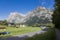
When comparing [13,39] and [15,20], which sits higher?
[15,20]

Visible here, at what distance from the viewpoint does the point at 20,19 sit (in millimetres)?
27641

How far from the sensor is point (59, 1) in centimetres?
989

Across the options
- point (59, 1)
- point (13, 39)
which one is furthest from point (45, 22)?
point (59, 1)

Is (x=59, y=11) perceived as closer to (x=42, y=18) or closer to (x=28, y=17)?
(x=42, y=18)

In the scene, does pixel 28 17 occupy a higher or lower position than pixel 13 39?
higher

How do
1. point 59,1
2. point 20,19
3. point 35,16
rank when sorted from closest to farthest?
point 59,1, point 35,16, point 20,19

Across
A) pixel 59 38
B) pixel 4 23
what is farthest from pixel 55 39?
pixel 4 23

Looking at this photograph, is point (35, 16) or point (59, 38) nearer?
point (59, 38)

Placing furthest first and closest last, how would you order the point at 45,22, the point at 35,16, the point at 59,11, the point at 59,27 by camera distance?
the point at 35,16 → the point at 45,22 → the point at 59,27 → the point at 59,11

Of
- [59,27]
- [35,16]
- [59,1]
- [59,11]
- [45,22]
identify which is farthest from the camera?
[35,16]

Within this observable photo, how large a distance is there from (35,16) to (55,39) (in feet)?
47.7

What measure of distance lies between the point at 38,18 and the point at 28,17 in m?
2.35

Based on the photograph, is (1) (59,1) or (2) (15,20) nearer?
(1) (59,1)

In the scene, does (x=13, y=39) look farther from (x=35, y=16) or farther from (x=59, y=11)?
(x=35, y=16)
